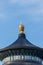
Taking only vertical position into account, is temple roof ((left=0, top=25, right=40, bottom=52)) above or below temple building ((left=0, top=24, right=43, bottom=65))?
above

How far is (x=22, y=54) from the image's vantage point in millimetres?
48219

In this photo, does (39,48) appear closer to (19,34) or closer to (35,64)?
(35,64)

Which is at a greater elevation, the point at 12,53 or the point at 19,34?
the point at 19,34

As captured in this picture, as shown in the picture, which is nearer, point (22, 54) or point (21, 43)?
point (22, 54)

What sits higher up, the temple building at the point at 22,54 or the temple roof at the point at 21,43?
the temple roof at the point at 21,43

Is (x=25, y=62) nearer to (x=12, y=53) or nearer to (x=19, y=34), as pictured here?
(x=12, y=53)

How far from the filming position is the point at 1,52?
48625 millimetres

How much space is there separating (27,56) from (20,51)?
4.81ft

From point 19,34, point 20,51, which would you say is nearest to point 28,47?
point 20,51

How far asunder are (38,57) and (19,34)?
17.7ft

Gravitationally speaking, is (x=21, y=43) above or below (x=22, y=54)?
above

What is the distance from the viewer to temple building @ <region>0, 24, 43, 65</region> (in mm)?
47188

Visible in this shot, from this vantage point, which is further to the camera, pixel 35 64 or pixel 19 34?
pixel 19 34

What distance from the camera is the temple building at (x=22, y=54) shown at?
4719cm
